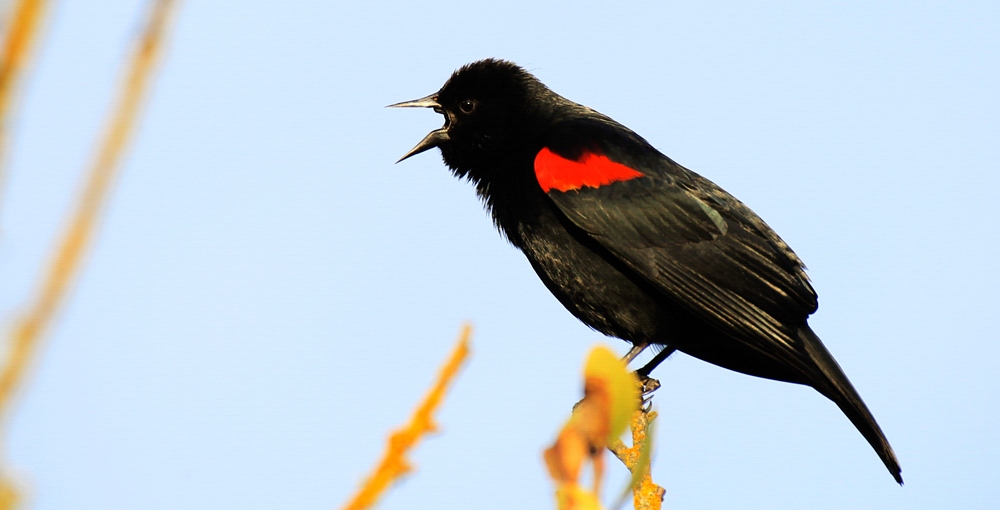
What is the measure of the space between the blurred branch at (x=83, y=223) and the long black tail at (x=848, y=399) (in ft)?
13.6

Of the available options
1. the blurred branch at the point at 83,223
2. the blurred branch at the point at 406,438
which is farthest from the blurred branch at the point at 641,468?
the blurred branch at the point at 83,223

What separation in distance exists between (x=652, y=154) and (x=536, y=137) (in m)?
0.62

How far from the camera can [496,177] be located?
5.18m

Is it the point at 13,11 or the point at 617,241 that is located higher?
the point at 617,241

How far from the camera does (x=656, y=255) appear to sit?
15.4ft

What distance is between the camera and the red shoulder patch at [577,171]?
477cm

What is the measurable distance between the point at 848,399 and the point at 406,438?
402cm

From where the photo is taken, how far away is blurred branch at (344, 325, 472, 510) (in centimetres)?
57

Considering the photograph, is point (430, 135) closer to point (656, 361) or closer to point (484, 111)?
point (484, 111)

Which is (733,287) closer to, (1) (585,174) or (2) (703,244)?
(2) (703,244)

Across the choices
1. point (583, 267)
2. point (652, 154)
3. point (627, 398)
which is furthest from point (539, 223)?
point (627, 398)

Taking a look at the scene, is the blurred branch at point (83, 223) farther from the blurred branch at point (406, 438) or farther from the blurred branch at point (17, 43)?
the blurred branch at point (406, 438)

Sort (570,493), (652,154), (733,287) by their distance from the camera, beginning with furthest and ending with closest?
(652,154) < (733,287) < (570,493)

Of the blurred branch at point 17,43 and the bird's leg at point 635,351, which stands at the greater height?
the bird's leg at point 635,351
